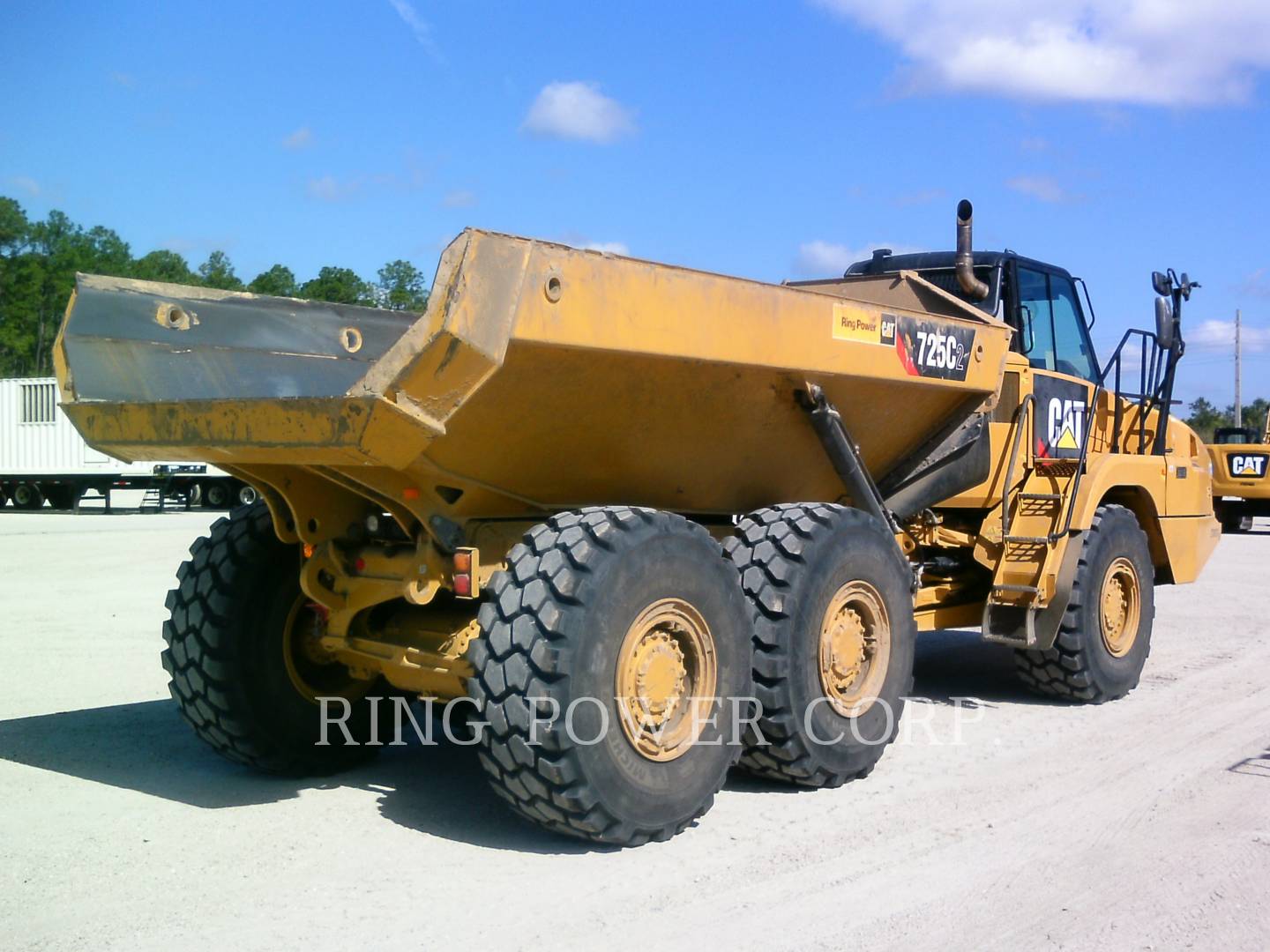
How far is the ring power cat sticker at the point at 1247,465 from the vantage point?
22531 millimetres

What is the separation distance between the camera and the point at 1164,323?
7.38 meters

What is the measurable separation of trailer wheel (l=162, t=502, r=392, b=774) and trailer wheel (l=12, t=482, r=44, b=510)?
28666 mm

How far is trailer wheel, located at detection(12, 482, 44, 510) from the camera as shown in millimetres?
31562

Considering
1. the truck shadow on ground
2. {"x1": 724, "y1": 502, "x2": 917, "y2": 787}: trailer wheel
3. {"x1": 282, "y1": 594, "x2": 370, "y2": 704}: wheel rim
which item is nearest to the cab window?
{"x1": 724, "y1": 502, "x2": 917, "y2": 787}: trailer wheel

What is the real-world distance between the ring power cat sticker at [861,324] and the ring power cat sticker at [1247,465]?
19.3 m

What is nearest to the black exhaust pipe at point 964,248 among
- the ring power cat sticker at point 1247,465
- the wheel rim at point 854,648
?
the wheel rim at point 854,648

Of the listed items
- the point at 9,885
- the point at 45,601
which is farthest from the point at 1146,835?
the point at 45,601

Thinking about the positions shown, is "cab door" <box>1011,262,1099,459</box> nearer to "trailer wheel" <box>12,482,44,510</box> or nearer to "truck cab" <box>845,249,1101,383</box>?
"truck cab" <box>845,249,1101,383</box>

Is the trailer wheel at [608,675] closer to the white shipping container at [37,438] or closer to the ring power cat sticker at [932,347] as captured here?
the ring power cat sticker at [932,347]

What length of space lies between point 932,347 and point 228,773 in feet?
12.4

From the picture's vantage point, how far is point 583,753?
176 inches

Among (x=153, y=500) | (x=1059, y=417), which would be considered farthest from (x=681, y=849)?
(x=153, y=500)

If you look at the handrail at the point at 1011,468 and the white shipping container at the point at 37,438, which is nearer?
the handrail at the point at 1011,468

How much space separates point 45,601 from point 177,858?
8164 millimetres
